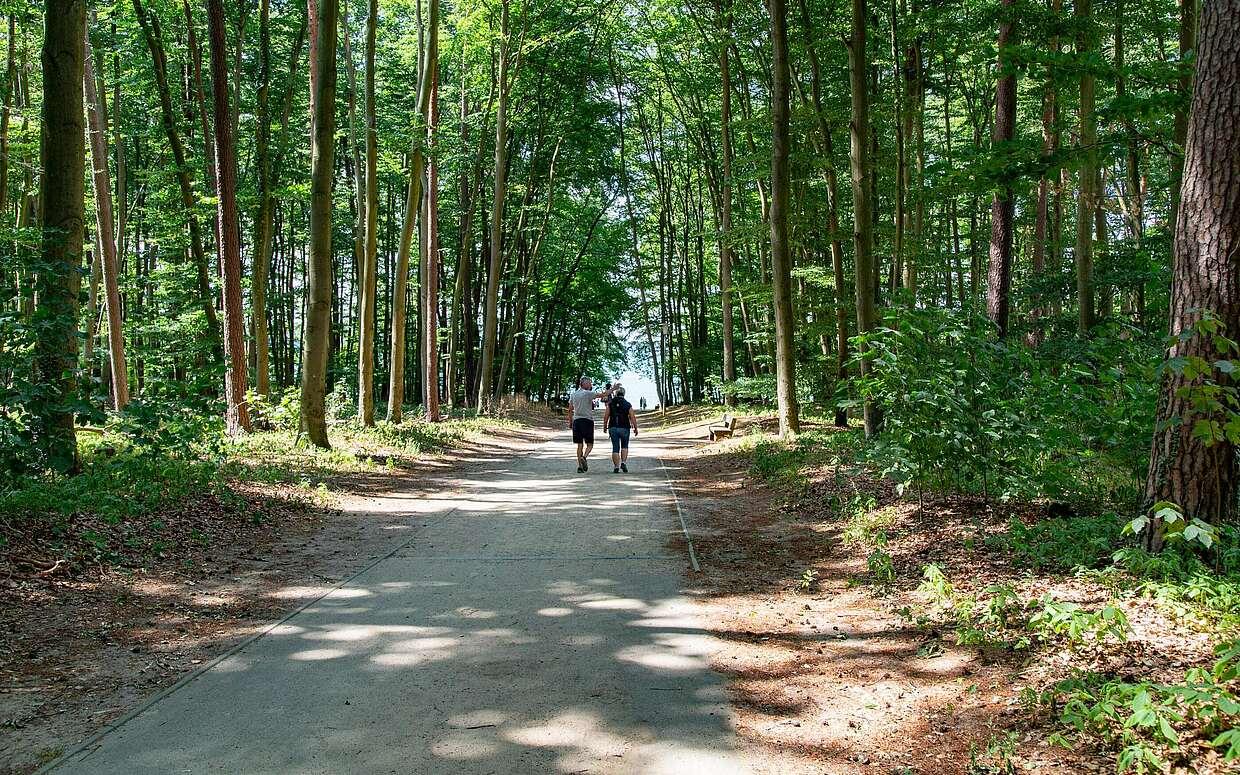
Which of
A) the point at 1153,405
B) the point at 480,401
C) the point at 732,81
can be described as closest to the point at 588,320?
the point at 480,401

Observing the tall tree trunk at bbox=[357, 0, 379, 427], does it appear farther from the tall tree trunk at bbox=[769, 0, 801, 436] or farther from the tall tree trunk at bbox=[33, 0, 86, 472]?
the tall tree trunk at bbox=[769, 0, 801, 436]

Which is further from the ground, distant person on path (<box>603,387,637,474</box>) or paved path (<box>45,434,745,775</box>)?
distant person on path (<box>603,387,637,474</box>)

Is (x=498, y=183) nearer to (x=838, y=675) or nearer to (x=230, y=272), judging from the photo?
(x=230, y=272)

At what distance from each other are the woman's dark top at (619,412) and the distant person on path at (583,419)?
0.46 m

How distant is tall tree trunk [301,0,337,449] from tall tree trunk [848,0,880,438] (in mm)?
8907

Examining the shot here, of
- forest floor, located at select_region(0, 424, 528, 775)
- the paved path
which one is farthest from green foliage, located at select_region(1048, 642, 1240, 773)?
forest floor, located at select_region(0, 424, 528, 775)

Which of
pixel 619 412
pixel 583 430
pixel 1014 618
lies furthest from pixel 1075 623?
pixel 583 430

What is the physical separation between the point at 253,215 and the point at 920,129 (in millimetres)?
17827

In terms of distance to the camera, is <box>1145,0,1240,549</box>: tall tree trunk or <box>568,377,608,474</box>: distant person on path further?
<box>568,377,608,474</box>: distant person on path

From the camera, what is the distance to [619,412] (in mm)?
16016

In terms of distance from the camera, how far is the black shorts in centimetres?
1625

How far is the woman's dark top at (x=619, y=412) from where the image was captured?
52.3ft

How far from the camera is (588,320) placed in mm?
54062

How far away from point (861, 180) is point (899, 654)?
415 inches
